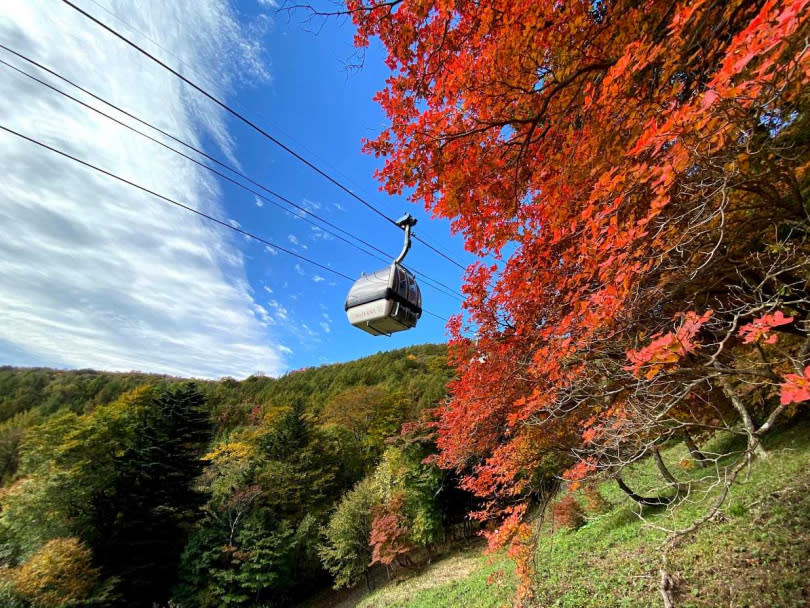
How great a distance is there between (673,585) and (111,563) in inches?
756

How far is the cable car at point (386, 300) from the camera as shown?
3.92 meters

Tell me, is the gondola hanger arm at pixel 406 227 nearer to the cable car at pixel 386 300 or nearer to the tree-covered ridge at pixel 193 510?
the cable car at pixel 386 300

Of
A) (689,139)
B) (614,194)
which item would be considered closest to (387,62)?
(614,194)

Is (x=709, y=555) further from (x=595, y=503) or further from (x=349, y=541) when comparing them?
(x=349, y=541)

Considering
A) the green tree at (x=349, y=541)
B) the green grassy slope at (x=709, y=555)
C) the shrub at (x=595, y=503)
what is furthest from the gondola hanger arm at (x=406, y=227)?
the green tree at (x=349, y=541)

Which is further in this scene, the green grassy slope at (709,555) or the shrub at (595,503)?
the shrub at (595,503)

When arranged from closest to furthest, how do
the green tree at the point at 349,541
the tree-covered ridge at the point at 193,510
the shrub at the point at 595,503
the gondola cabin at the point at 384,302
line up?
the gondola cabin at the point at 384,302
the shrub at the point at 595,503
the tree-covered ridge at the point at 193,510
the green tree at the point at 349,541

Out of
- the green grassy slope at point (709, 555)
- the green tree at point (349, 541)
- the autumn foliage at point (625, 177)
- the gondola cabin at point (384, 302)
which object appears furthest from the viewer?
the green tree at point (349, 541)

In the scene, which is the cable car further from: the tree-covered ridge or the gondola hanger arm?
Result: the tree-covered ridge

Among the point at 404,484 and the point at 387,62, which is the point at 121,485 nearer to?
the point at 404,484

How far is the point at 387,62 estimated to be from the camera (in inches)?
128

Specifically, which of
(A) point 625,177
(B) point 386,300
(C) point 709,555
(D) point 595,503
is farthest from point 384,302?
(D) point 595,503

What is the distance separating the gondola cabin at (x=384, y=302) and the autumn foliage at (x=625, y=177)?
Result: 0.93 m

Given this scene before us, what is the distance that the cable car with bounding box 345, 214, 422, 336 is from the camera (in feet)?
12.9
